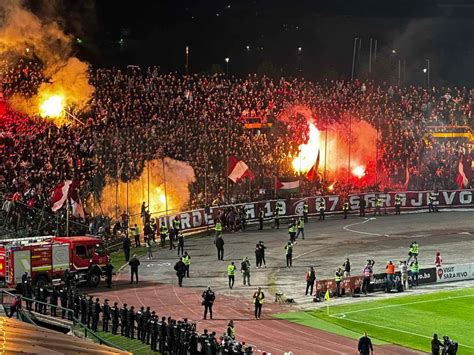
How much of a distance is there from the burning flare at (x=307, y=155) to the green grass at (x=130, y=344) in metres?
30.0

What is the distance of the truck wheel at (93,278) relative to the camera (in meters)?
40.9

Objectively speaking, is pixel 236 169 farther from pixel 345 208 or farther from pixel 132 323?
pixel 132 323

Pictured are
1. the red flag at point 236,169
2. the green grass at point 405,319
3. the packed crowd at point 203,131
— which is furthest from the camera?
the red flag at point 236,169

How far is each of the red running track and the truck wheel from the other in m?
0.55

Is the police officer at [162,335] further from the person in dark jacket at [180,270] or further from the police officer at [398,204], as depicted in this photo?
the police officer at [398,204]

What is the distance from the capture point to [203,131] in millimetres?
56781

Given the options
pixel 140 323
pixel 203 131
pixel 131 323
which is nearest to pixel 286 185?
pixel 203 131

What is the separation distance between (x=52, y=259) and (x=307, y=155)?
2638cm

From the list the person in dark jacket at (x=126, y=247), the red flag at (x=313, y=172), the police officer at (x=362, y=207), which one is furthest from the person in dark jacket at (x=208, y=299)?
the police officer at (x=362, y=207)

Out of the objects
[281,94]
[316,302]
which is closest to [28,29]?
[281,94]

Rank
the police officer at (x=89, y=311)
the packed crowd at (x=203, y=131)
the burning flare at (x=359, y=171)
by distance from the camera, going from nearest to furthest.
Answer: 1. the police officer at (x=89, y=311)
2. the packed crowd at (x=203, y=131)
3. the burning flare at (x=359, y=171)

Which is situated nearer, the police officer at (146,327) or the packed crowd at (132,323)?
the packed crowd at (132,323)

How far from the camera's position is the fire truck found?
38.3 meters

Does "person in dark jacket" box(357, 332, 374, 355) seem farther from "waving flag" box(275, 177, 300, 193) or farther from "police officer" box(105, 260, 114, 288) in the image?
"waving flag" box(275, 177, 300, 193)
